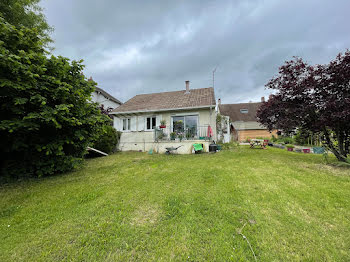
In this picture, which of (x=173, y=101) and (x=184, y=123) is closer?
(x=184, y=123)

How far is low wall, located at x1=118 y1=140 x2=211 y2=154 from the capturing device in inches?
359

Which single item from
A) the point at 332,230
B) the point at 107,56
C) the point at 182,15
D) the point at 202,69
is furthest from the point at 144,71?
the point at 332,230

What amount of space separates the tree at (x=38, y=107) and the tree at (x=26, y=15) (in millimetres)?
3197

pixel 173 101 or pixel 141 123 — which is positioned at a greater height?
pixel 173 101

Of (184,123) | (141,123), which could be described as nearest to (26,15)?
(141,123)

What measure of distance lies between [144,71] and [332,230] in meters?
17.4

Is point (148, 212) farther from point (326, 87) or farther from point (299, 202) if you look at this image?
point (326, 87)

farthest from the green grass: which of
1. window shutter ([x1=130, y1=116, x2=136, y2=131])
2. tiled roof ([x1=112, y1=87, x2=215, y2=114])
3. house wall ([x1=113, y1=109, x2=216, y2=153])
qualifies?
window shutter ([x1=130, y1=116, x2=136, y2=131])

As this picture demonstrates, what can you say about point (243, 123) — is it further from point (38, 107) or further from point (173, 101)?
point (38, 107)

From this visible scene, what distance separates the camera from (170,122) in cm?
1062

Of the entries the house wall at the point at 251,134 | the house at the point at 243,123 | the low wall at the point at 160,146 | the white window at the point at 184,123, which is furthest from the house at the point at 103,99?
the house wall at the point at 251,134

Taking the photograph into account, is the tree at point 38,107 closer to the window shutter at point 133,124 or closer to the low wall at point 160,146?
the low wall at point 160,146

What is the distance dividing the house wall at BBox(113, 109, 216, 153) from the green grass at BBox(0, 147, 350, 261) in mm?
5926

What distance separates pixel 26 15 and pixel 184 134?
10739mm
